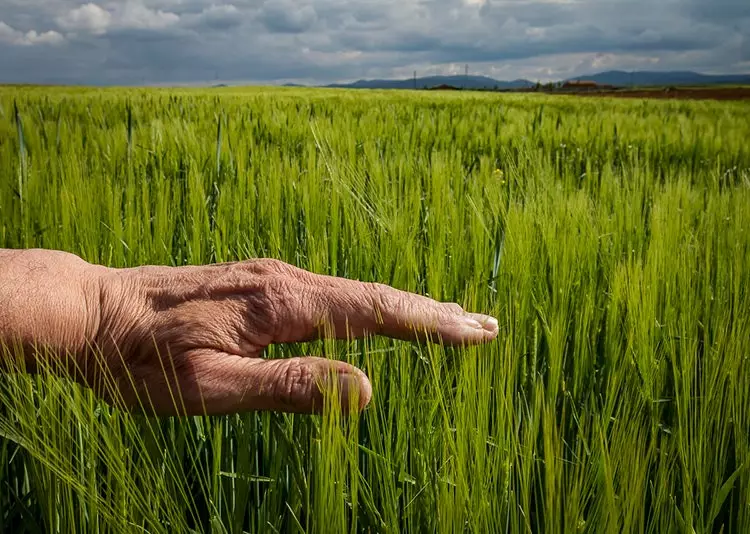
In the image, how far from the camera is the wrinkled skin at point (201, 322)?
69 centimetres

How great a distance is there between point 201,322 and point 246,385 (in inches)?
4.3

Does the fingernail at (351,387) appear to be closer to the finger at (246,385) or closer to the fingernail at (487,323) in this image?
the finger at (246,385)

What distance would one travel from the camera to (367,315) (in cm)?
75

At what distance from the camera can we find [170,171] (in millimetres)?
2121

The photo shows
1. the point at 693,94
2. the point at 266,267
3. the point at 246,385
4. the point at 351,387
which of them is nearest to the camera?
the point at 351,387

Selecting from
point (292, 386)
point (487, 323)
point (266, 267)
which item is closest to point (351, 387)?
point (292, 386)

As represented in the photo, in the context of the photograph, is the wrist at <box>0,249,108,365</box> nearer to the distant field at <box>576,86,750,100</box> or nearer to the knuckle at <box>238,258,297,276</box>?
the knuckle at <box>238,258,297,276</box>

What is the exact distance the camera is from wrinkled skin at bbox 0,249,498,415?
0.69 metres

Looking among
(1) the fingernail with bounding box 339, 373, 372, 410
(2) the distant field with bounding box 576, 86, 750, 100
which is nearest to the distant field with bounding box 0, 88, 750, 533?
(1) the fingernail with bounding box 339, 373, 372, 410

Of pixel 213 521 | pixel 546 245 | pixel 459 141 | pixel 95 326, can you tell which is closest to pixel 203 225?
pixel 95 326

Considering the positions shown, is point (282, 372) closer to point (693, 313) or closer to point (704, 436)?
point (704, 436)

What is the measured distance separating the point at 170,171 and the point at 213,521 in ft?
5.58

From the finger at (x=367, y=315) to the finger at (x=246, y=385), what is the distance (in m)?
0.08

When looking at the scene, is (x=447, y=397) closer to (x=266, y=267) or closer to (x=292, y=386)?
(x=292, y=386)
